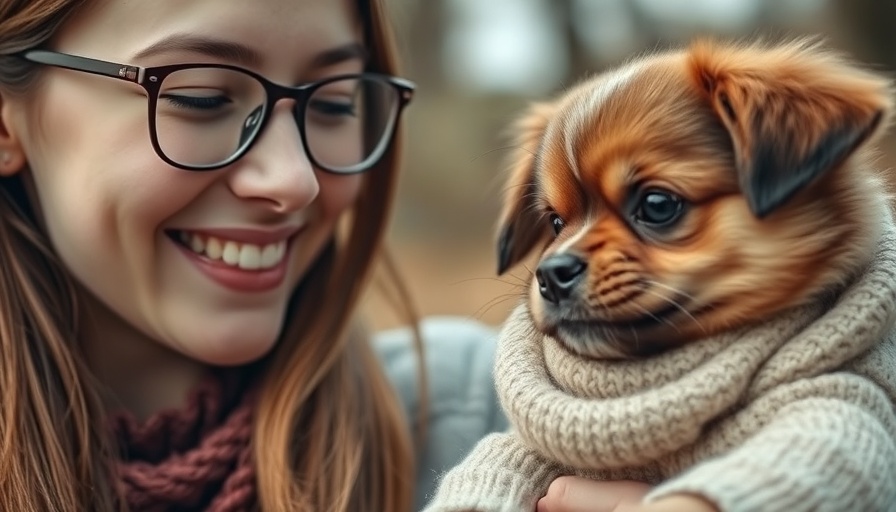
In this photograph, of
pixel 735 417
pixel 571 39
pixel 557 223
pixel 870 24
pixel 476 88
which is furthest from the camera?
pixel 476 88

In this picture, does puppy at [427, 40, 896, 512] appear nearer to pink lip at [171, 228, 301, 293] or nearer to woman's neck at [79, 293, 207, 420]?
pink lip at [171, 228, 301, 293]

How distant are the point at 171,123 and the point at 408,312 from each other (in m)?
0.67

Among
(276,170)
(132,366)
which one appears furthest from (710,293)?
(132,366)

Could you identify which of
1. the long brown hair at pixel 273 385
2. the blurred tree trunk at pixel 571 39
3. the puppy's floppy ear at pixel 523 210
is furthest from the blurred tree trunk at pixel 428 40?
the puppy's floppy ear at pixel 523 210

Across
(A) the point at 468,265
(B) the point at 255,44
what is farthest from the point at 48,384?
(A) the point at 468,265

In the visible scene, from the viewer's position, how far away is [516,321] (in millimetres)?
1274

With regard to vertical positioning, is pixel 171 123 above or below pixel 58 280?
above

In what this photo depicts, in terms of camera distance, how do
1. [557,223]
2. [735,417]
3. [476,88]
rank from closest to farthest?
1. [735,417]
2. [557,223]
3. [476,88]

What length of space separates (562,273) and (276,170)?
0.57 m

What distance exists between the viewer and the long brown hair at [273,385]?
1476mm

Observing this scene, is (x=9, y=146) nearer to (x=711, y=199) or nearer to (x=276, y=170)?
(x=276, y=170)

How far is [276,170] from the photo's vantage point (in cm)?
149

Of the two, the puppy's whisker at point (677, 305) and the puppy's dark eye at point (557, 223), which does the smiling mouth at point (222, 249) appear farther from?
the puppy's whisker at point (677, 305)

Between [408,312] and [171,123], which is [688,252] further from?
[408,312]
